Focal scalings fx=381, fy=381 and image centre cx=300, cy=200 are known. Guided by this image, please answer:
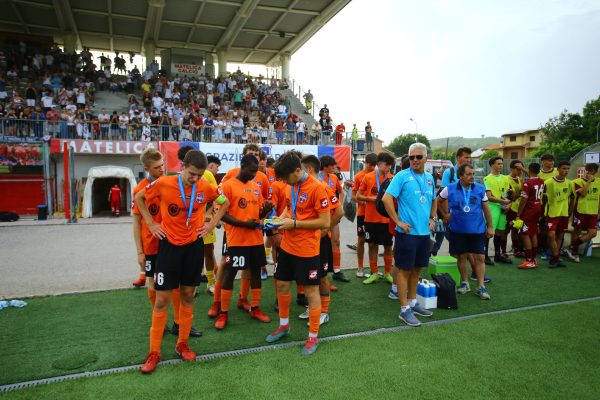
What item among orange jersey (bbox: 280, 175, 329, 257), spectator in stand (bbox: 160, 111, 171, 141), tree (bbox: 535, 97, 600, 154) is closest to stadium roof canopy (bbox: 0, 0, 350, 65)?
spectator in stand (bbox: 160, 111, 171, 141)

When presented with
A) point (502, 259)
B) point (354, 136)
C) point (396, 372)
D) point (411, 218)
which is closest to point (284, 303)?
point (396, 372)

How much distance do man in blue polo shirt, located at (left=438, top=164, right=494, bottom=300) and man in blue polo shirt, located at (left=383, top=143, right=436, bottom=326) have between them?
1.16 meters

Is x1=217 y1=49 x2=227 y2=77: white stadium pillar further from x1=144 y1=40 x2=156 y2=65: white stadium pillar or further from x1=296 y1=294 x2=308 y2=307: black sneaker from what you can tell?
x1=296 y1=294 x2=308 y2=307: black sneaker

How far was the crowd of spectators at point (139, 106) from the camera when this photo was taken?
15961mm

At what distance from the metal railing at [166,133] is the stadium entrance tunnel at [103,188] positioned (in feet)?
5.41

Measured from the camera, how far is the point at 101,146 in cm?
1586

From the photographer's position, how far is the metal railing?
1499cm

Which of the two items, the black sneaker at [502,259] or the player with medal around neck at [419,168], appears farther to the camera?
the black sneaker at [502,259]

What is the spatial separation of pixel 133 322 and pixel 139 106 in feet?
60.6

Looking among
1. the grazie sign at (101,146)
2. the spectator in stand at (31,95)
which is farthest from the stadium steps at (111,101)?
the grazie sign at (101,146)

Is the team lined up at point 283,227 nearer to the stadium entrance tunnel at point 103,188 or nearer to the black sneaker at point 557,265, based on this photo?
the black sneaker at point 557,265

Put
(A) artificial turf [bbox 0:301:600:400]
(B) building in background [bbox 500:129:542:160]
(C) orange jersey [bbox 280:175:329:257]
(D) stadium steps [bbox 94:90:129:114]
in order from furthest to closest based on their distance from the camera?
1. (B) building in background [bbox 500:129:542:160]
2. (D) stadium steps [bbox 94:90:129:114]
3. (C) orange jersey [bbox 280:175:329:257]
4. (A) artificial turf [bbox 0:301:600:400]

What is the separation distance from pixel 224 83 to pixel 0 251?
1907 centimetres

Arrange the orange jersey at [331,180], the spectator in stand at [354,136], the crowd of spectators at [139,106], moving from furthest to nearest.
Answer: the spectator in stand at [354,136], the crowd of spectators at [139,106], the orange jersey at [331,180]
